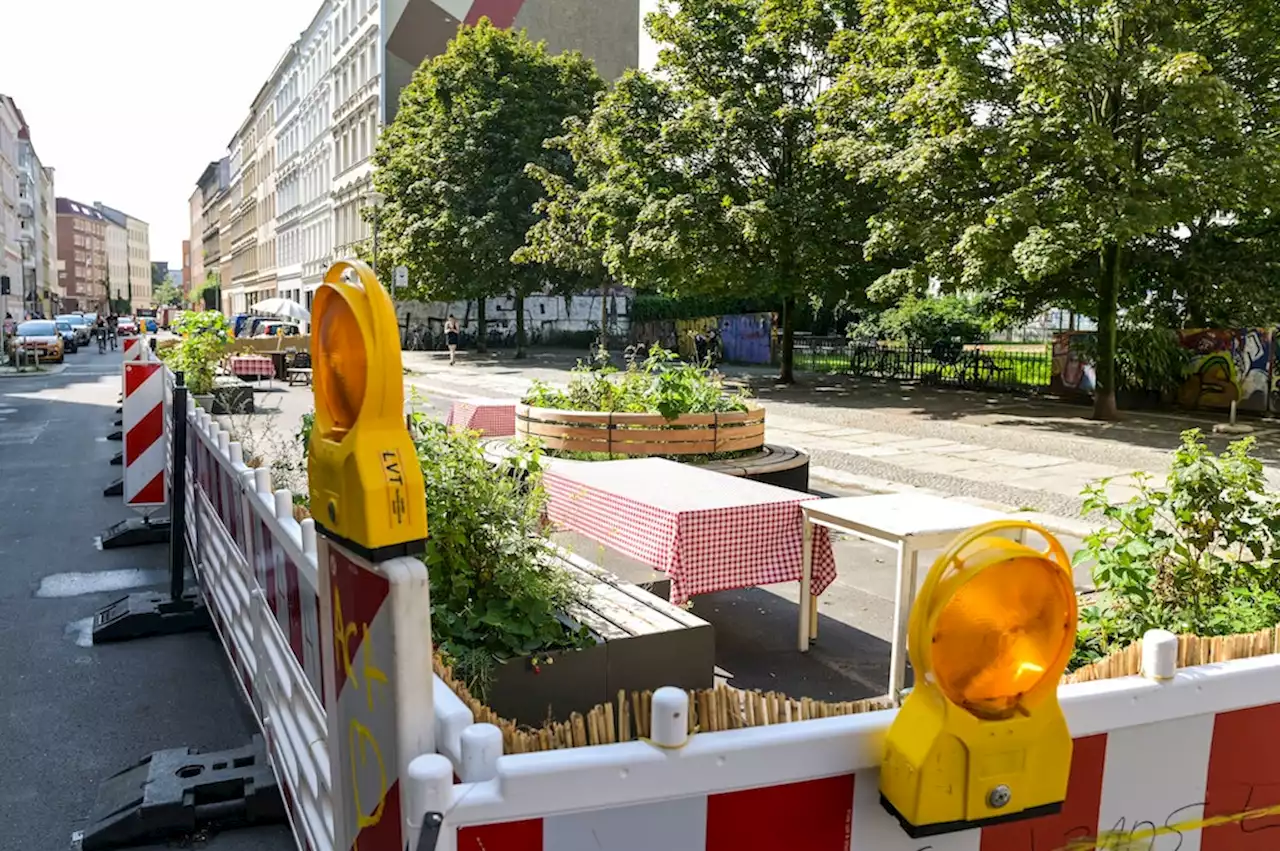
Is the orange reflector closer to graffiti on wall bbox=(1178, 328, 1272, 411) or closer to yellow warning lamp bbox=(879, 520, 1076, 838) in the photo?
yellow warning lamp bbox=(879, 520, 1076, 838)

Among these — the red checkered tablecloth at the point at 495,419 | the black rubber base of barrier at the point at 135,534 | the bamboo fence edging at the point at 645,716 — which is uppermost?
the bamboo fence edging at the point at 645,716

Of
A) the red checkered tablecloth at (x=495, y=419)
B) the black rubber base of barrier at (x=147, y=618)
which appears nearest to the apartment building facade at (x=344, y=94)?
the red checkered tablecloth at (x=495, y=419)

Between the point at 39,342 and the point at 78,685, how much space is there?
133 feet

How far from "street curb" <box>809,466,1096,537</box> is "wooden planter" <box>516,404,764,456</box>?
97.7 inches

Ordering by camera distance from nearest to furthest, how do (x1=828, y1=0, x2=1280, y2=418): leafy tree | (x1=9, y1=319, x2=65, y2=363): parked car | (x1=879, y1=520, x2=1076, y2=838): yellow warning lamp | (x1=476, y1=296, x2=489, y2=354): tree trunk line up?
(x1=879, y1=520, x2=1076, y2=838): yellow warning lamp, (x1=828, y1=0, x2=1280, y2=418): leafy tree, (x1=9, y1=319, x2=65, y2=363): parked car, (x1=476, y1=296, x2=489, y2=354): tree trunk

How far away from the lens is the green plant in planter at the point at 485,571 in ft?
11.3

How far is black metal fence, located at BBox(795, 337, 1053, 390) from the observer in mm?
25953

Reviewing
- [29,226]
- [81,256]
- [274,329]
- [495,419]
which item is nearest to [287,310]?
[274,329]

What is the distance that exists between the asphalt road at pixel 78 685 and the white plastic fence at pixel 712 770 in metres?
2.56

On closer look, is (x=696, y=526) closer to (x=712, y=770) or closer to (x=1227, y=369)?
(x=712, y=770)

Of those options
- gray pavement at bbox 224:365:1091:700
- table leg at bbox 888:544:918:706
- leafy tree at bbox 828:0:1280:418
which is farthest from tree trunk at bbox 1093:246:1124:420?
table leg at bbox 888:544:918:706

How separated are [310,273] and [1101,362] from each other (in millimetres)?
64740

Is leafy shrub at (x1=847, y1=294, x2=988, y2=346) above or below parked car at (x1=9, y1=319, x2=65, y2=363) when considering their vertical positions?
above

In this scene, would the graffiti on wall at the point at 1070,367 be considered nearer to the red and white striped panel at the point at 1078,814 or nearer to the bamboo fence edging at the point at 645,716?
the red and white striped panel at the point at 1078,814
